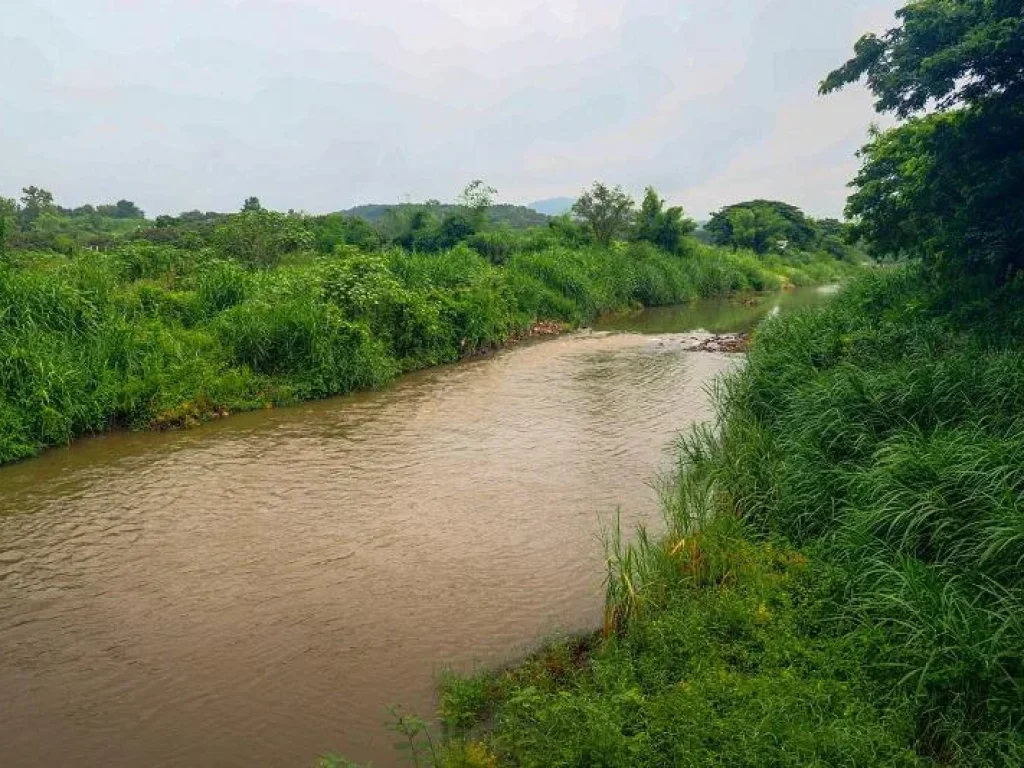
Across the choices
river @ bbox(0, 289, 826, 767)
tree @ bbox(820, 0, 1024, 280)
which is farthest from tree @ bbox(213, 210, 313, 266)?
tree @ bbox(820, 0, 1024, 280)

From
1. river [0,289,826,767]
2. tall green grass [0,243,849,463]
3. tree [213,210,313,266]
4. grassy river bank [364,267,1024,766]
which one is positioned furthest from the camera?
tree [213,210,313,266]

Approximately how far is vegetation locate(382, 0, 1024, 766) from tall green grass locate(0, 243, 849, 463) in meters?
7.64

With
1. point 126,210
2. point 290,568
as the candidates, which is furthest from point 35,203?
point 290,568

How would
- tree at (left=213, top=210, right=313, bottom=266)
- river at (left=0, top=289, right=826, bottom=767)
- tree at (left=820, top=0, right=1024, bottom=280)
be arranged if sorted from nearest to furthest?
river at (left=0, top=289, right=826, bottom=767) < tree at (left=820, top=0, right=1024, bottom=280) < tree at (left=213, top=210, right=313, bottom=266)

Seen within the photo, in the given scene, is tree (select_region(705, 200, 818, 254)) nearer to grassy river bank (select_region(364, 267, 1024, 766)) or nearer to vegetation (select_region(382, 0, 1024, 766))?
vegetation (select_region(382, 0, 1024, 766))

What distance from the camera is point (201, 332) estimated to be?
13.4 meters

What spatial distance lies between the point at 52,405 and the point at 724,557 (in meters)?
9.67

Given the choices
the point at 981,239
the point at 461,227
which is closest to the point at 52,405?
the point at 981,239

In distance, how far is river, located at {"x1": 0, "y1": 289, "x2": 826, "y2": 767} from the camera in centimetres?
473

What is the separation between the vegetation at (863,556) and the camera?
3.75 m

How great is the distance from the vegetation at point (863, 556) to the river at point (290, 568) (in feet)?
2.43

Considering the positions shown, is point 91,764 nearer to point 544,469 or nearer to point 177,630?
point 177,630

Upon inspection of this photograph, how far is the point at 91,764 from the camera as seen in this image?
4.31 meters

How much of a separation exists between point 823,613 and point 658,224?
108 feet
